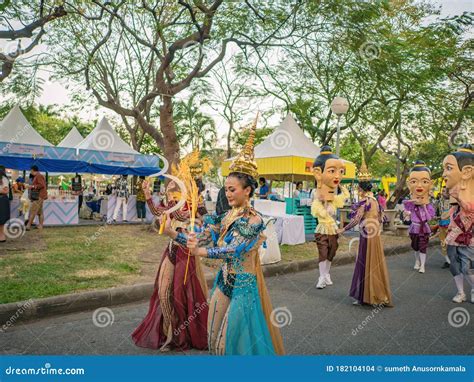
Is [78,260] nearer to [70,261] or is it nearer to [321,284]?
[70,261]

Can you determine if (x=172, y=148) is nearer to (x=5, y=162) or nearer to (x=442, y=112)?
(x=5, y=162)

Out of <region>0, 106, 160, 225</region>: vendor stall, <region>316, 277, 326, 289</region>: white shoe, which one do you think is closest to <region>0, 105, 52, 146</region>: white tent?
<region>0, 106, 160, 225</region>: vendor stall

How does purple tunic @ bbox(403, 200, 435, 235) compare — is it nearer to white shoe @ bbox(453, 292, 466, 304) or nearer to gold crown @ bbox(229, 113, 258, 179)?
white shoe @ bbox(453, 292, 466, 304)

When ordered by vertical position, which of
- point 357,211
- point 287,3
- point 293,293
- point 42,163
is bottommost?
point 293,293

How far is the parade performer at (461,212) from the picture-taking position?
5.69 m

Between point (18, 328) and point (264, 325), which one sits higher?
point (264, 325)

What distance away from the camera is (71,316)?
4977 millimetres

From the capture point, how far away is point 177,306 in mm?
4133

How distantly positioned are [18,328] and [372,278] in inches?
176

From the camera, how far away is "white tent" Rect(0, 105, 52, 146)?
1313cm

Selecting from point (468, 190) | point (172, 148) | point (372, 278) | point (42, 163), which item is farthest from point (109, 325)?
point (42, 163)

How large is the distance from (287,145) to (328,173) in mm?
6291

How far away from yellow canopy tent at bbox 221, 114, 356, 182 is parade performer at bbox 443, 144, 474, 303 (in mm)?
6329

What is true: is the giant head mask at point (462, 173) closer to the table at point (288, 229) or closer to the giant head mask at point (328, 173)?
the giant head mask at point (328, 173)
